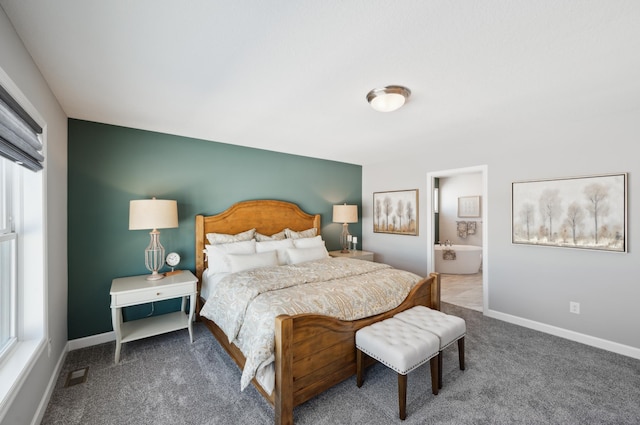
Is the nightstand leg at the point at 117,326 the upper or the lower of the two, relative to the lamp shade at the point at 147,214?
lower

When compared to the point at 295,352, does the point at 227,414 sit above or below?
below

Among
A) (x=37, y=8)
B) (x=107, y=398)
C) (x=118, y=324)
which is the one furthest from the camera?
(x=118, y=324)

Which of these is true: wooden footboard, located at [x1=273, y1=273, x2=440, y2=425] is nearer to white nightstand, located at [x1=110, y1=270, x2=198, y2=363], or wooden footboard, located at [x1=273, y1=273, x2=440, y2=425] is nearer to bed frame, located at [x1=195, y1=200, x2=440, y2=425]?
bed frame, located at [x1=195, y1=200, x2=440, y2=425]

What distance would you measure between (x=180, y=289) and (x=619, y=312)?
173 inches

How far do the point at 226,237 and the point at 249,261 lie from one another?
618 millimetres

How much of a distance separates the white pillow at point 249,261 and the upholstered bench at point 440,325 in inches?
A: 61.6

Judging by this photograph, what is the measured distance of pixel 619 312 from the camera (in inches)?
105

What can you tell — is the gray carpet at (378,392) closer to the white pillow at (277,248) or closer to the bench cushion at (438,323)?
the bench cushion at (438,323)

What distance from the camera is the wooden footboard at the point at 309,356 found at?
1.73 meters

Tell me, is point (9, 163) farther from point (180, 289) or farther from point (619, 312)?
point (619, 312)

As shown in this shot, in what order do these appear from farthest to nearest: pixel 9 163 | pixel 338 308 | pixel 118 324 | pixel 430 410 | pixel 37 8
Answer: pixel 118 324
pixel 338 308
pixel 430 410
pixel 9 163
pixel 37 8

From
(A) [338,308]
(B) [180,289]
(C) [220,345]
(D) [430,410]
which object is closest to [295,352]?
(A) [338,308]

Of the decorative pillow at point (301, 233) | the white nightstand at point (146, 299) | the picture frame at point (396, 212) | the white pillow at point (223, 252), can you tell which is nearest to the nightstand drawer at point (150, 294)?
the white nightstand at point (146, 299)

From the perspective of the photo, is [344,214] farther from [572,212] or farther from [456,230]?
[456,230]
